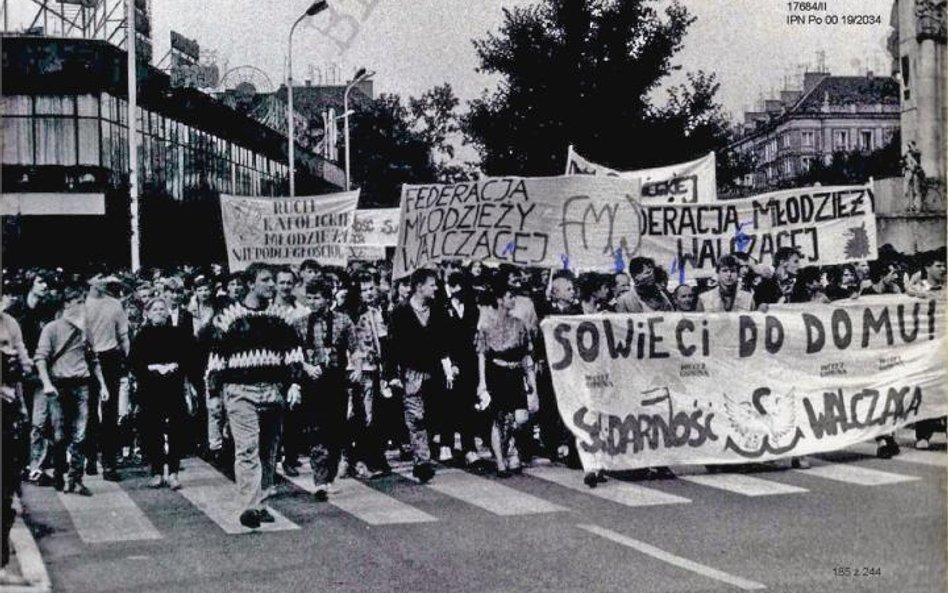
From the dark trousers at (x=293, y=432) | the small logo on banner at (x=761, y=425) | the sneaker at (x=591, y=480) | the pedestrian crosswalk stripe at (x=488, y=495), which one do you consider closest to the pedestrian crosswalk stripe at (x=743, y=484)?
the small logo on banner at (x=761, y=425)

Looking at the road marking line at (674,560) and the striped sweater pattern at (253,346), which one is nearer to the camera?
the road marking line at (674,560)

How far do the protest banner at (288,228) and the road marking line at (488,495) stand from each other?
4.08 m

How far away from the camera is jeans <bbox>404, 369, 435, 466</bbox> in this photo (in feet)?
39.4

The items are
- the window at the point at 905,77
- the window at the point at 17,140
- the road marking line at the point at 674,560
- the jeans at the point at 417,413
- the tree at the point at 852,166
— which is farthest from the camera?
the tree at the point at 852,166

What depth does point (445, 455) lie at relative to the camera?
1361 cm

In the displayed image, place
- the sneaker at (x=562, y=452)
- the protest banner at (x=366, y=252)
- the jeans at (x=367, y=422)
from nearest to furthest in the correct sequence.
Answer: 1. the jeans at (x=367, y=422)
2. the sneaker at (x=562, y=452)
3. the protest banner at (x=366, y=252)

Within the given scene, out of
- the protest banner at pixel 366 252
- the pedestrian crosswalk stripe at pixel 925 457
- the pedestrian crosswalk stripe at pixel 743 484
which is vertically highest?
the protest banner at pixel 366 252

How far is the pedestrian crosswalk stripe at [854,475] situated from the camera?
421 inches

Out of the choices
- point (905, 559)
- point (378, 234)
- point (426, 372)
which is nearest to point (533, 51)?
point (378, 234)

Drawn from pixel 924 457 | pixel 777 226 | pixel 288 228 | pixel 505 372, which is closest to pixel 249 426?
pixel 505 372

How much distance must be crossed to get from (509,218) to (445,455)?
286 cm

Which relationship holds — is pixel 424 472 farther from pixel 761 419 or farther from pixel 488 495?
pixel 761 419

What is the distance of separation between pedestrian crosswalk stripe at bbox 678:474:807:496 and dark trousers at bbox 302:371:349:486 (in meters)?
3.04

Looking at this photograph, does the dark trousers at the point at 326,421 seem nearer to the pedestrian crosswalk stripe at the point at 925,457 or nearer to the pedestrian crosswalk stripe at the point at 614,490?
the pedestrian crosswalk stripe at the point at 614,490
